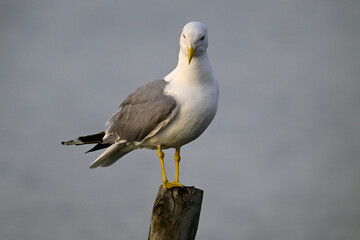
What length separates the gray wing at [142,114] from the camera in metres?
5.65

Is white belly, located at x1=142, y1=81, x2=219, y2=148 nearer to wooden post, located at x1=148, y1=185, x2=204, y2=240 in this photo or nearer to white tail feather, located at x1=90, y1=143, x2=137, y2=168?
wooden post, located at x1=148, y1=185, x2=204, y2=240

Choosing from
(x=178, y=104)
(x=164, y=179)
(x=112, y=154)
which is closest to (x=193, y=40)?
(x=178, y=104)

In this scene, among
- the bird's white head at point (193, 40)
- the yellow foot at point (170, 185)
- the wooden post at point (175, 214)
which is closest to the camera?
the wooden post at point (175, 214)

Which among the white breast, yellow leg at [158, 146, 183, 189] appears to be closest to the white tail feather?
yellow leg at [158, 146, 183, 189]

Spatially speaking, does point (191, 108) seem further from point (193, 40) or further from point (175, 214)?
point (175, 214)

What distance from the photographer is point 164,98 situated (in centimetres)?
568

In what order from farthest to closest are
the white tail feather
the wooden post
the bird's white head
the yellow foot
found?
the white tail feather → the yellow foot → the bird's white head → the wooden post

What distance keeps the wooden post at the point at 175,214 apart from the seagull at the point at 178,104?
0.21 metres

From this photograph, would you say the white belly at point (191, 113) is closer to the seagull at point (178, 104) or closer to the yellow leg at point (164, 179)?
the seagull at point (178, 104)

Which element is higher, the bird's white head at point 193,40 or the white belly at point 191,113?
the bird's white head at point 193,40

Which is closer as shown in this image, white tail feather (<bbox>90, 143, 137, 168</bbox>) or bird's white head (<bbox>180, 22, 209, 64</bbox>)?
bird's white head (<bbox>180, 22, 209, 64</bbox>)

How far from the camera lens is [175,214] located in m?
5.31

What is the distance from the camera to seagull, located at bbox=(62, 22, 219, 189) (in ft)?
18.4

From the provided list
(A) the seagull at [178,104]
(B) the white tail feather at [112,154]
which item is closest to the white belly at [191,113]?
(A) the seagull at [178,104]
